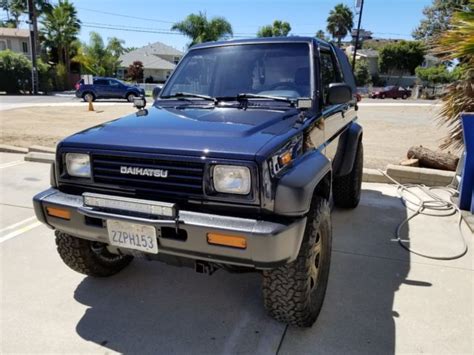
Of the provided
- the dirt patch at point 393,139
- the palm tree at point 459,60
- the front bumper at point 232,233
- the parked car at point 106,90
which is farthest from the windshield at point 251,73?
the parked car at point 106,90

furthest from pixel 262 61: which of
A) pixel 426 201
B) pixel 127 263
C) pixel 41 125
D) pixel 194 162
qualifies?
pixel 41 125

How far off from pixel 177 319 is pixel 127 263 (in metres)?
0.97

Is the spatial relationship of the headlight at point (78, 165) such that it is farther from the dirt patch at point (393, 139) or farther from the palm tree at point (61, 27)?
the palm tree at point (61, 27)

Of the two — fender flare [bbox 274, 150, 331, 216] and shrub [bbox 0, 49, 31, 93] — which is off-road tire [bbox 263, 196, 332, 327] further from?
shrub [bbox 0, 49, 31, 93]

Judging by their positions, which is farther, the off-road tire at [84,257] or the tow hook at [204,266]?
the off-road tire at [84,257]

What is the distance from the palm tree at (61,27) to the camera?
1535 inches

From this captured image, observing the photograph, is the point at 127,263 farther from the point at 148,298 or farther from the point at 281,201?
the point at 281,201

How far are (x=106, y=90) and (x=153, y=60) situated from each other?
30798mm

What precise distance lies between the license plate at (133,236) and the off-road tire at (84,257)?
2.42ft

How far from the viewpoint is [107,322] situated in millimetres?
2789

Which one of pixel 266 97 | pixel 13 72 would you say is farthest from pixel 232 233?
pixel 13 72

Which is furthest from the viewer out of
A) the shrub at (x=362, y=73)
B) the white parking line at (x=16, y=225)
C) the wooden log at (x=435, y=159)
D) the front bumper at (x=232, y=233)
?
the shrub at (x=362, y=73)

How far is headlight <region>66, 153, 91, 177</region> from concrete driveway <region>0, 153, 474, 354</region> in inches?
41.1

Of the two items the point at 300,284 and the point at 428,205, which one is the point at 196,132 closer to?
the point at 300,284
